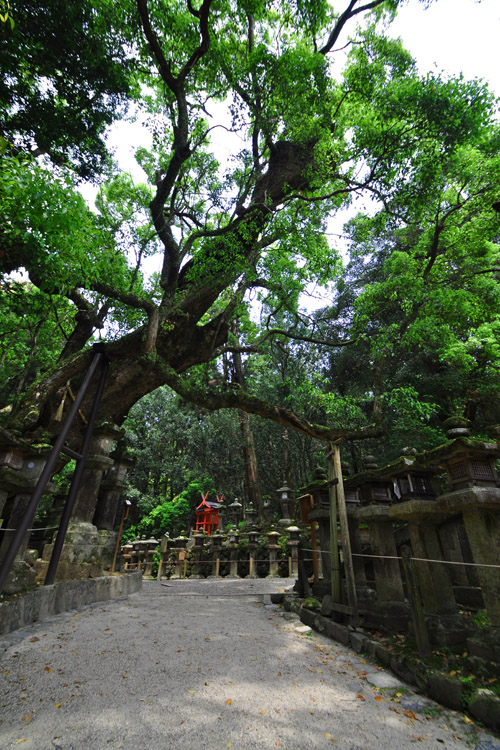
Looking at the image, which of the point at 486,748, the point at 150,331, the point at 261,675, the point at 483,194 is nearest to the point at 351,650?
the point at 261,675

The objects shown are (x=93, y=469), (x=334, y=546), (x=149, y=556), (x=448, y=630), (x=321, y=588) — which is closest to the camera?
(x=448, y=630)

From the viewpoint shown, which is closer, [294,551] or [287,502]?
[294,551]

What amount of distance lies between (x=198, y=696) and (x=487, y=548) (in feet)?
10.4

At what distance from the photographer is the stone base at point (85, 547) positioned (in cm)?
660

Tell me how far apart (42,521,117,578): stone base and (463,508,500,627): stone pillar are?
6754 millimetres

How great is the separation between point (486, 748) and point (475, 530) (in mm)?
1850

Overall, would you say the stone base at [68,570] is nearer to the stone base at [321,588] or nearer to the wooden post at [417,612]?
the stone base at [321,588]

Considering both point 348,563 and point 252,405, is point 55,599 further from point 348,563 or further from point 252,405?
point 252,405

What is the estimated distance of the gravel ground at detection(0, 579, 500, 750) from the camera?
2262 mm

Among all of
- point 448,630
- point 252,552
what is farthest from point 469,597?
point 252,552

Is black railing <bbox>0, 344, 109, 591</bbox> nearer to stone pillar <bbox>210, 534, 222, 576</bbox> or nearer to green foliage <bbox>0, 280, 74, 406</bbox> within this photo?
green foliage <bbox>0, 280, 74, 406</bbox>

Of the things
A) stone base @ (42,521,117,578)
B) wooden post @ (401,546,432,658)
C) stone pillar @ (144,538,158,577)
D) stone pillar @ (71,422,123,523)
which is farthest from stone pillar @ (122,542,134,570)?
wooden post @ (401,546,432,658)

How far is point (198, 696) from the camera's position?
280 centimetres

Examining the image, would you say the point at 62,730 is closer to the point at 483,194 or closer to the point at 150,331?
the point at 150,331
